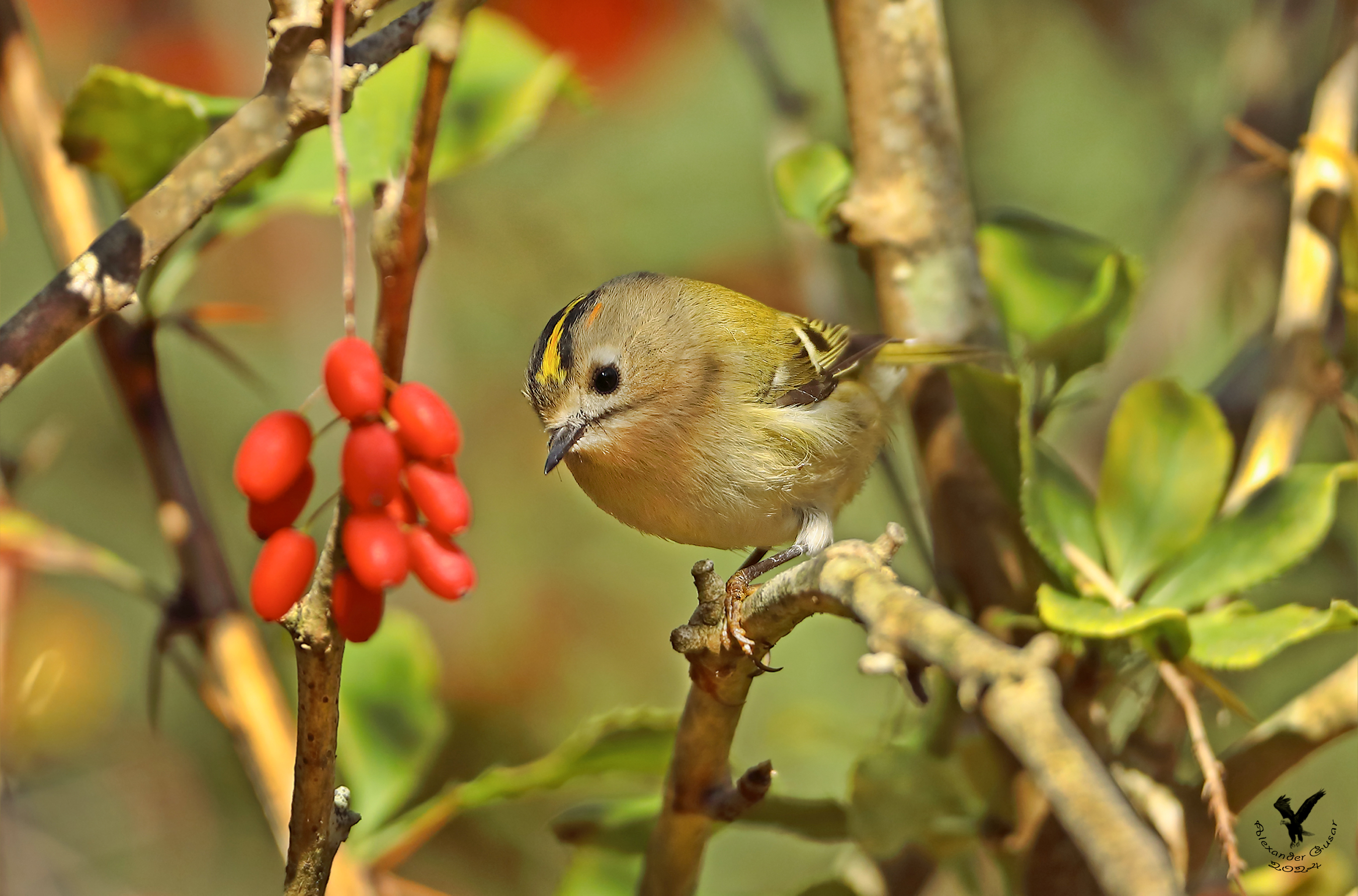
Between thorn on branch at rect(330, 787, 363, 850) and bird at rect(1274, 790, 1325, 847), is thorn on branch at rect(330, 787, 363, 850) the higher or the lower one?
the lower one

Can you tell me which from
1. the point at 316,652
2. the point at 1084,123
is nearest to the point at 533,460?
the point at 1084,123

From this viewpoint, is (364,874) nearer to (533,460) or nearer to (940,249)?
(940,249)

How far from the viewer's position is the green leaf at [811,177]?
46.4 inches

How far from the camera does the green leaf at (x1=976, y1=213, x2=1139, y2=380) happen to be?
1.06 meters

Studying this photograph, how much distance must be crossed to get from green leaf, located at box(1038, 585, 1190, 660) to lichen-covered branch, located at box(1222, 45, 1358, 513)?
296 millimetres

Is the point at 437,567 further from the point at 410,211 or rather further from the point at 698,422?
the point at 698,422

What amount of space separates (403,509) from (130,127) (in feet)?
1.55

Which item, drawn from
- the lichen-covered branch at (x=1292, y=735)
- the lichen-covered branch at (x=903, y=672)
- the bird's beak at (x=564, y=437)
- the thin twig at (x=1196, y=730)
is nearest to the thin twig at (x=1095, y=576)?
the thin twig at (x=1196, y=730)

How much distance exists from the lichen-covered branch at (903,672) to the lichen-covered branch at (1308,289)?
599mm

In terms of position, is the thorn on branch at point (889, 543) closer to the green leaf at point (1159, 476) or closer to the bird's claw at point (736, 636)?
the bird's claw at point (736, 636)

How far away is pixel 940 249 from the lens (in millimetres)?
1127

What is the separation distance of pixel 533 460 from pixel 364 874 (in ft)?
3.66

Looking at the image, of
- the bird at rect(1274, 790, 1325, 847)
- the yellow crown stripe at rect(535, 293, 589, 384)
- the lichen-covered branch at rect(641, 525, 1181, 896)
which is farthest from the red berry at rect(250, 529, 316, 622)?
the bird at rect(1274, 790, 1325, 847)

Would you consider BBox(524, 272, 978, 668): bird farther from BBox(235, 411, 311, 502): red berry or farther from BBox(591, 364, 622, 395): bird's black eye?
BBox(235, 411, 311, 502): red berry
